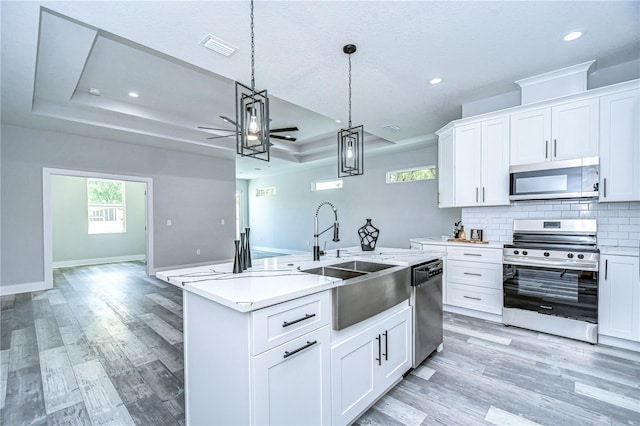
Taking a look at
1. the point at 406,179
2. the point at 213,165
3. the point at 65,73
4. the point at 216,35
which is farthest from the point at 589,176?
the point at 213,165

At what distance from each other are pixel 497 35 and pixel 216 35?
241 cm

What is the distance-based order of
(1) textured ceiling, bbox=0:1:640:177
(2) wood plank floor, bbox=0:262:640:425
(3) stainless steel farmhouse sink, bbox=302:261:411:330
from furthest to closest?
(1) textured ceiling, bbox=0:1:640:177 → (2) wood plank floor, bbox=0:262:640:425 → (3) stainless steel farmhouse sink, bbox=302:261:411:330

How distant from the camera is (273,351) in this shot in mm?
1257

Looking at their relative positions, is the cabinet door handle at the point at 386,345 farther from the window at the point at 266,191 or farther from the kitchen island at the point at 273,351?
the window at the point at 266,191

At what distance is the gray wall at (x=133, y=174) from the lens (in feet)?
15.3

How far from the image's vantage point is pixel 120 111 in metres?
4.67

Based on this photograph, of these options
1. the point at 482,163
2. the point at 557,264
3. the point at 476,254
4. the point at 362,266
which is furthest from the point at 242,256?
the point at 482,163

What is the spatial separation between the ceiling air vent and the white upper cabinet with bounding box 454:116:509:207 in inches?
118

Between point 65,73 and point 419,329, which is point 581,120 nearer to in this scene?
point 419,329

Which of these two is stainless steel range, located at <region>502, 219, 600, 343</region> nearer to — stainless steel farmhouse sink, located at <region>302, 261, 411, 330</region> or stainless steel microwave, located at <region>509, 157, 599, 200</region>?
stainless steel microwave, located at <region>509, 157, 599, 200</region>

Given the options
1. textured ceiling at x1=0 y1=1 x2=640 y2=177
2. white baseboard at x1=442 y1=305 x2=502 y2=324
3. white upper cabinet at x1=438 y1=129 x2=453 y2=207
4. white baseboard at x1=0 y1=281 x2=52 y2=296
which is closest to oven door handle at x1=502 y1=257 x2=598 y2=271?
white baseboard at x1=442 y1=305 x2=502 y2=324

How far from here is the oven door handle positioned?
9.13 ft

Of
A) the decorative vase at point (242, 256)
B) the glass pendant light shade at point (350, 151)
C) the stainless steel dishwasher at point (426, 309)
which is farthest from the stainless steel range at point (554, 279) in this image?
the decorative vase at point (242, 256)

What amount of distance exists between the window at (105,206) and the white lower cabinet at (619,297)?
958cm
